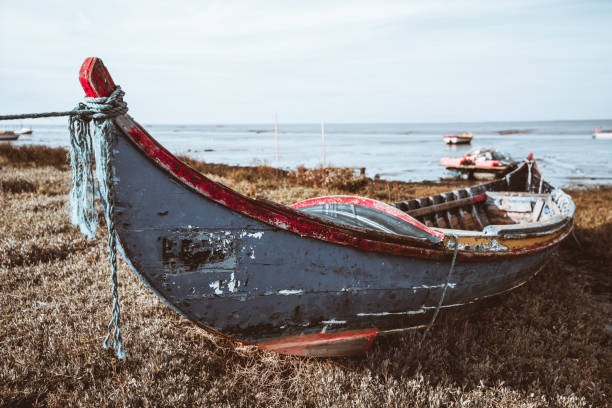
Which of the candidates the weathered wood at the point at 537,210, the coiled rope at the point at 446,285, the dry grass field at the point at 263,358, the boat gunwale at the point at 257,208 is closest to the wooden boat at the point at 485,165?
the weathered wood at the point at 537,210

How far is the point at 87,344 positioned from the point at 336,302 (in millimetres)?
2464

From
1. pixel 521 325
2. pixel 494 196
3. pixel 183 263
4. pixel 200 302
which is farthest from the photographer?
pixel 494 196

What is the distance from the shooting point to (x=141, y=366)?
10.5 feet

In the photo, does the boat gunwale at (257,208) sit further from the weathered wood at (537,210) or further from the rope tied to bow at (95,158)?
the weathered wood at (537,210)

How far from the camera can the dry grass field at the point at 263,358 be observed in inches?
116

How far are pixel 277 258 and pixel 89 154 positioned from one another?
1440 mm

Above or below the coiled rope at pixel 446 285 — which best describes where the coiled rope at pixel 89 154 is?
above

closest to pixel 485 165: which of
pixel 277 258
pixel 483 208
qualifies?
pixel 483 208

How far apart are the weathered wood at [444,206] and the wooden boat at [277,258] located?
1.85 m

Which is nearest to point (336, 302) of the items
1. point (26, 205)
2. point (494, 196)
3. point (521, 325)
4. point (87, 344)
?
point (87, 344)

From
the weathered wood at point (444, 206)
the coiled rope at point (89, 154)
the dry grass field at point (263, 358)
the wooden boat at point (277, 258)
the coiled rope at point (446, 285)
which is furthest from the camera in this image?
the weathered wood at point (444, 206)

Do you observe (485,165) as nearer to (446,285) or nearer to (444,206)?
(444,206)

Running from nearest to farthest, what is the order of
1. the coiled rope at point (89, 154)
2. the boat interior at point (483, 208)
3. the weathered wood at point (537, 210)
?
the coiled rope at point (89, 154)
the boat interior at point (483, 208)
the weathered wood at point (537, 210)

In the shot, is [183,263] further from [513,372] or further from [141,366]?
[513,372]
